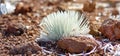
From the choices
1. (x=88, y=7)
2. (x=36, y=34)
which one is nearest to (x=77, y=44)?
(x=36, y=34)

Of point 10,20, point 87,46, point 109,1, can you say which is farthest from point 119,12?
point 87,46

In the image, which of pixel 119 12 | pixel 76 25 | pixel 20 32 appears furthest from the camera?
pixel 119 12

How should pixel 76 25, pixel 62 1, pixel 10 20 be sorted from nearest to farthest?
1. pixel 76 25
2. pixel 10 20
3. pixel 62 1

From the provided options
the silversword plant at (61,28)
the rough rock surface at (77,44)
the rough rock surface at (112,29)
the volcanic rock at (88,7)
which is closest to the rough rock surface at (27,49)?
the rough rock surface at (77,44)

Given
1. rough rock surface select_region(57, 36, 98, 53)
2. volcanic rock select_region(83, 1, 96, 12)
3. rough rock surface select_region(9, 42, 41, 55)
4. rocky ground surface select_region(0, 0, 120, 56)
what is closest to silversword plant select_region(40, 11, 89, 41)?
rocky ground surface select_region(0, 0, 120, 56)

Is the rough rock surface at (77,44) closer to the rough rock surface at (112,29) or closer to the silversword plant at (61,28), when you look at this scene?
the silversword plant at (61,28)

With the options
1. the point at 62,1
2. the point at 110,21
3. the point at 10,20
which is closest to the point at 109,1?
the point at 62,1

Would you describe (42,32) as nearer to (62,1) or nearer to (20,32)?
(20,32)

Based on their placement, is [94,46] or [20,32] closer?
[94,46]
